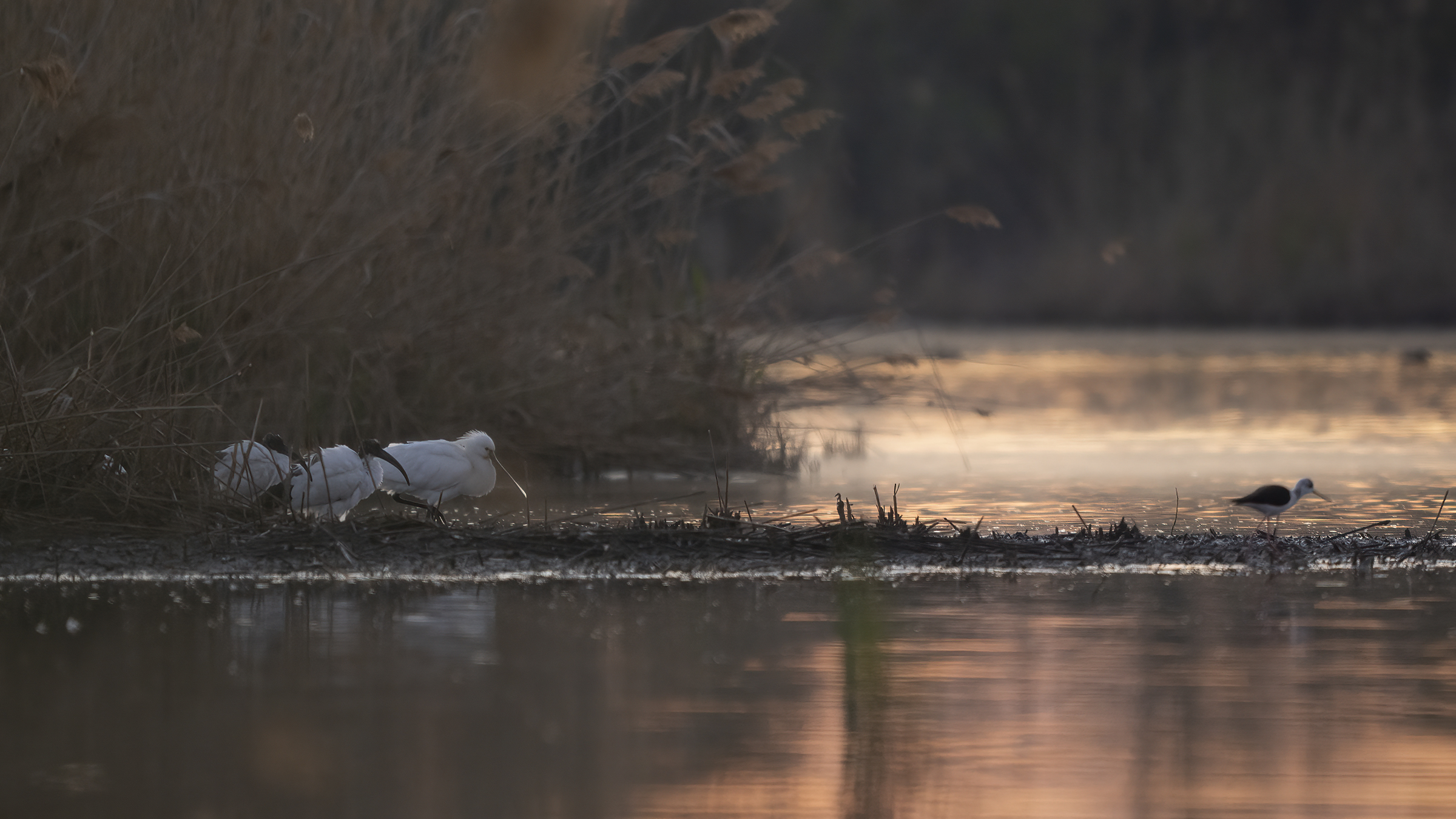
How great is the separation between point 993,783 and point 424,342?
17.4ft

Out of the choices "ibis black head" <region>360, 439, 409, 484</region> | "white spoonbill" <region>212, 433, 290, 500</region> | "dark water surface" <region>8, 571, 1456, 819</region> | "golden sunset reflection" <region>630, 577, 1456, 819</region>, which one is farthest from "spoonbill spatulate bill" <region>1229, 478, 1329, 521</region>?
"white spoonbill" <region>212, 433, 290, 500</region>

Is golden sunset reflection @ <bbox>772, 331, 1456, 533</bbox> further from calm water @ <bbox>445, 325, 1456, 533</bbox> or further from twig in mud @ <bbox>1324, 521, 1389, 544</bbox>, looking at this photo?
twig in mud @ <bbox>1324, 521, 1389, 544</bbox>

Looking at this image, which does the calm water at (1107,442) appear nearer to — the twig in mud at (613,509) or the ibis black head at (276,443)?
the twig in mud at (613,509)

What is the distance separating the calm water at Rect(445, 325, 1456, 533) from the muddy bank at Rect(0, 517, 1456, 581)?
74 centimetres

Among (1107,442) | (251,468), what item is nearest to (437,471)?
(251,468)

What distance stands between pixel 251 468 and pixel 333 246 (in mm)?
1208

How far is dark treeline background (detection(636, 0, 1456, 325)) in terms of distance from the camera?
23.3 m

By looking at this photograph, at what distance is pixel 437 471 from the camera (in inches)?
308

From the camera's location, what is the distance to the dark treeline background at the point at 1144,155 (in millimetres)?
23344

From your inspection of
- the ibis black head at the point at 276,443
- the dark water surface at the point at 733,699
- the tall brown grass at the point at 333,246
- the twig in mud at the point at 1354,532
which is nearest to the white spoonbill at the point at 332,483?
the ibis black head at the point at 276,443

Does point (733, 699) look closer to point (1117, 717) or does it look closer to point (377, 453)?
point (1117, 717)

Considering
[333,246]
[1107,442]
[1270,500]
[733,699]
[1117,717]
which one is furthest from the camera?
[1107,442]

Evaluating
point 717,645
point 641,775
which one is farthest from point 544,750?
point 717,645

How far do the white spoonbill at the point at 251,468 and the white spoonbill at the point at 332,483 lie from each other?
73 millimetres
